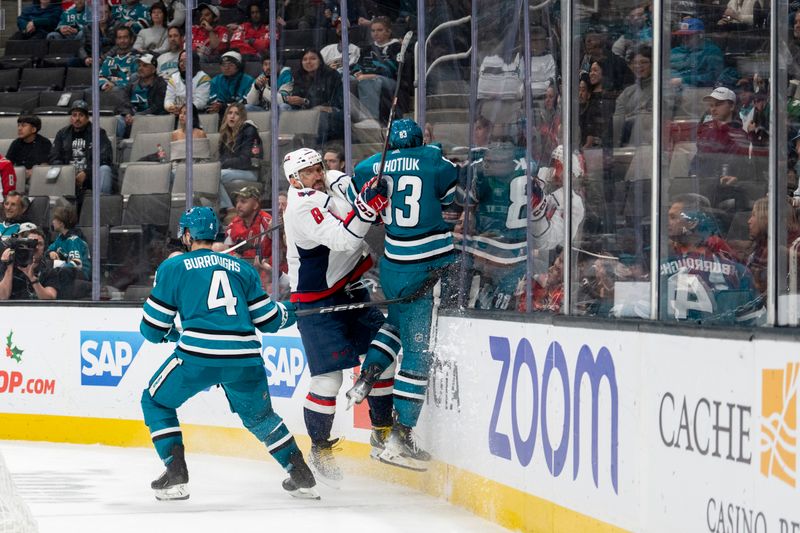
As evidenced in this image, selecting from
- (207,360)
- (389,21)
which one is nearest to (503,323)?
(207,360)

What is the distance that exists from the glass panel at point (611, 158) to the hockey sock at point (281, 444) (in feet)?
5.05

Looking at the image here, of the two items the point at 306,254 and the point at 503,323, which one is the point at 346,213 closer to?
the point at 306,254

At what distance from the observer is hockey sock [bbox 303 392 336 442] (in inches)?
233

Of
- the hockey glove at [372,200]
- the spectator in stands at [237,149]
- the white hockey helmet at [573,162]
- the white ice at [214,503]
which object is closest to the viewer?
the white hockey helmet at [573,162]

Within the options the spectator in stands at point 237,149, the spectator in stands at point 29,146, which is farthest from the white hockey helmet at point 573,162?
the spectator in stands at point 29,146

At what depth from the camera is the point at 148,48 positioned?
834cm

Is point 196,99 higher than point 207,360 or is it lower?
higher

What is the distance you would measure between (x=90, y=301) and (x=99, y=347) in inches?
10.3

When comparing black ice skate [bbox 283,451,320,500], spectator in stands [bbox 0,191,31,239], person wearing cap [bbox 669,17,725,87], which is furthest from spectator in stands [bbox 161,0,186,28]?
person wearing cap [bbox 669,17,725,87]

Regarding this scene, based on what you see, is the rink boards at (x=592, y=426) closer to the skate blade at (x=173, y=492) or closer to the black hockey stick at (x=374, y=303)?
the black hockey stick at (x=374, y=303)

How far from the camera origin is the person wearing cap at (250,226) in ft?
23.2

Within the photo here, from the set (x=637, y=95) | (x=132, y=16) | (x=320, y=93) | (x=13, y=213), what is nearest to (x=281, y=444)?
(x=320, y=93)

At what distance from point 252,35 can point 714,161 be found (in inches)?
170

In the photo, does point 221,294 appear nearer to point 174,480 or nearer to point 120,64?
point 174,480
